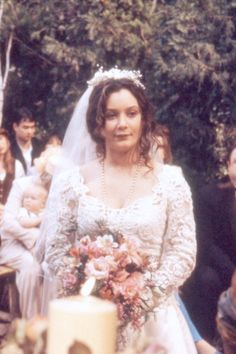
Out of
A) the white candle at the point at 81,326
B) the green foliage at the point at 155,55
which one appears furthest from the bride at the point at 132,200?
the green foliage at the point at 155,55

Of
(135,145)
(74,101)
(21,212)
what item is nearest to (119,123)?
(135,145)

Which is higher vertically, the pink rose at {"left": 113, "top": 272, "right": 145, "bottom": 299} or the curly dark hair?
the curly dark hair

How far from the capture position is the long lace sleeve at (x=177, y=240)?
14.3ft

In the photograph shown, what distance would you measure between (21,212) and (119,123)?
3.35 meters

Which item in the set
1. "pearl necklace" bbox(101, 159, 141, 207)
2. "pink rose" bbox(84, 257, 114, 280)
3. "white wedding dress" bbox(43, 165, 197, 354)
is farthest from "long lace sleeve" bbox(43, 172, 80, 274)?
"pink rose" bbox(84, 257, 114, 280)

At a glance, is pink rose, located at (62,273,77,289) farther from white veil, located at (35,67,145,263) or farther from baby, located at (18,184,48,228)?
baby, located at (18,184,48,228)

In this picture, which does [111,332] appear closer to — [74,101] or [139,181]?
[139,181]

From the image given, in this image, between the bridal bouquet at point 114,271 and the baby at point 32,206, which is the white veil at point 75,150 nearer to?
the bridal bouquet at point 114,271

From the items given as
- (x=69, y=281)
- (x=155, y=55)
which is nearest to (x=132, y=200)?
(x=69, y=281)

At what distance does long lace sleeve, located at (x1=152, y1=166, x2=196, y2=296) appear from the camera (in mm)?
Result: 4371

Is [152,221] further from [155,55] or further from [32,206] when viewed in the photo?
[155,55]

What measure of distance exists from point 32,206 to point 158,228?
3187mm

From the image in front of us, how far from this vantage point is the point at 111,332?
5.67 feet

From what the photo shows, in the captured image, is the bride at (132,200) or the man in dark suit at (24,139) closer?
the bride at (132,200)
